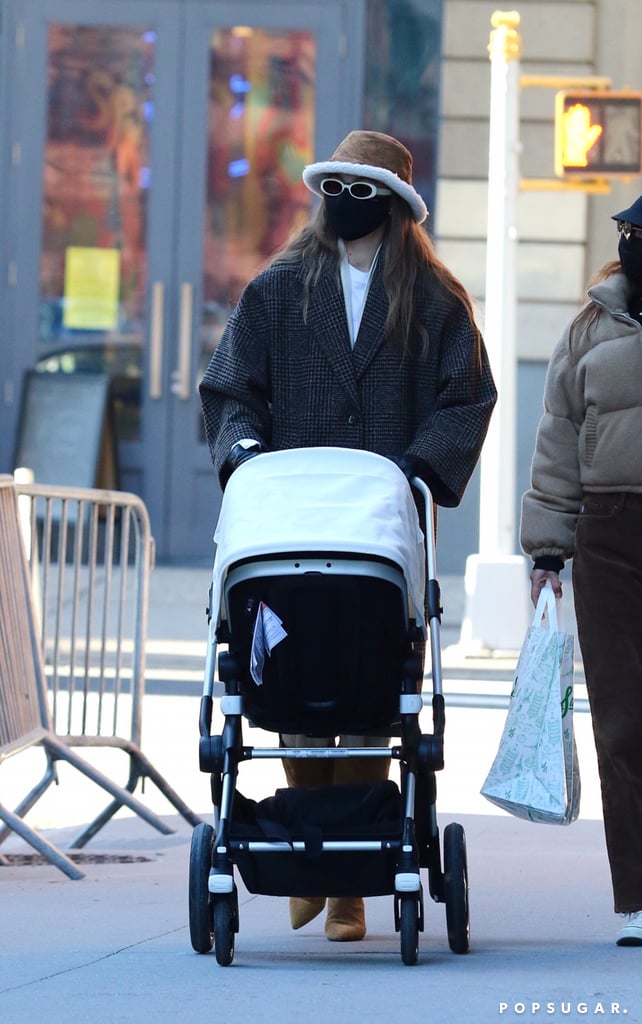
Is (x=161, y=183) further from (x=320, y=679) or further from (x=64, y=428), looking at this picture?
(x=320, y=679)

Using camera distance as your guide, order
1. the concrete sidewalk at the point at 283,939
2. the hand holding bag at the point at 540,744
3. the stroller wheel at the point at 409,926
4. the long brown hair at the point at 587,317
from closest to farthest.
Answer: the concrete sidewalk at the point at 283,939 < the stroller wheel at the point at 409,926 < the hand holding bag at the point at 540,744 < the long brown hair at the point at 587,317

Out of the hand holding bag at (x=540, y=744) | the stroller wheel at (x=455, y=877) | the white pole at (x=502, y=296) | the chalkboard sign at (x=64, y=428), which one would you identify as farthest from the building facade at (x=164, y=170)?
the stroller wheel at (x=455, y=877)

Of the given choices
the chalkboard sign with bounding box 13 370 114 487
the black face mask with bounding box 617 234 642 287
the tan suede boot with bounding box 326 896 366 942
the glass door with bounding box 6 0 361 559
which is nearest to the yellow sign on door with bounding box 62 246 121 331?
the glass door with bounding box 6 0 361 559

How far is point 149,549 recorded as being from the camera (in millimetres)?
6820

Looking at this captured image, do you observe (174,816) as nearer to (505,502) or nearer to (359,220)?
(359,220)

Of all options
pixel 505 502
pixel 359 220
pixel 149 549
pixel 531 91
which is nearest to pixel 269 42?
pixel 531 91

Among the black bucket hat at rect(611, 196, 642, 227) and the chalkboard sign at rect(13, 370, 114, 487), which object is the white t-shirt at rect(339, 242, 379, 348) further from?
the chalkboard sign at rect(13, 370, 114, 487)

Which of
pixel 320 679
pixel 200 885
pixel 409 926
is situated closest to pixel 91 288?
pixel 320 679

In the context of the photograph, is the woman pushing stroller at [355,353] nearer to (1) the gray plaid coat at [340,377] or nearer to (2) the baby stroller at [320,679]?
(1) the gray plaid coat at [340,377]

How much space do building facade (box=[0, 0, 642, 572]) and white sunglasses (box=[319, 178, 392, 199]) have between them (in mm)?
10154

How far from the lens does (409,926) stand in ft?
13.5

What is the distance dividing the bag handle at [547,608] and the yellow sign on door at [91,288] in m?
10.6

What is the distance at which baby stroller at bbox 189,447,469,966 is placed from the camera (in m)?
4.16

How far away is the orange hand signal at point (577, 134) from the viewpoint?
1168 centimetres
